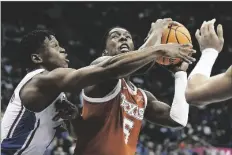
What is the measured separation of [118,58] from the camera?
127 inches

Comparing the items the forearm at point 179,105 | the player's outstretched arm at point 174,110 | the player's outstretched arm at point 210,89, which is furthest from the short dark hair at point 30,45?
the player's outstretched arm at point 210,89

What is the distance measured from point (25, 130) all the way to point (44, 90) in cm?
34

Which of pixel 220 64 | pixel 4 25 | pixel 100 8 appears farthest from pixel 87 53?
pixel 220 64

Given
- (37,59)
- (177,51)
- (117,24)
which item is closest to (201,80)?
(177,51)

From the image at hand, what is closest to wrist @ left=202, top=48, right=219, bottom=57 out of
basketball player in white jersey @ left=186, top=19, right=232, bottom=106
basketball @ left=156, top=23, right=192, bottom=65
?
basketball player in white jersey @ left=186, top=19, right=232, bottom=106

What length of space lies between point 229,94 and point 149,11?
11310 mm

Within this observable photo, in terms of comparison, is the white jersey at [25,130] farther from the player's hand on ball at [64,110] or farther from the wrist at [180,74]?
the wrist at [180,74]

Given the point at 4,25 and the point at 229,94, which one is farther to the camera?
the point at 4,25

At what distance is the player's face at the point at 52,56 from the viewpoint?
3742 millimetres

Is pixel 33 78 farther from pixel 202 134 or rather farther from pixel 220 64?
pixel 220 64

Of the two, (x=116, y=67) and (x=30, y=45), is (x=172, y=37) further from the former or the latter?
(x=30, y=45)

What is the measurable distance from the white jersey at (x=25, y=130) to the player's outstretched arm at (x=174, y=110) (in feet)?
3.29

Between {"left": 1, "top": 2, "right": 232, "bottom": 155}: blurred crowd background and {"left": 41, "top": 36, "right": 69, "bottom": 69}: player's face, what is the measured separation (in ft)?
26.9

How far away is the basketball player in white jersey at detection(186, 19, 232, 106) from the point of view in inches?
93.0
